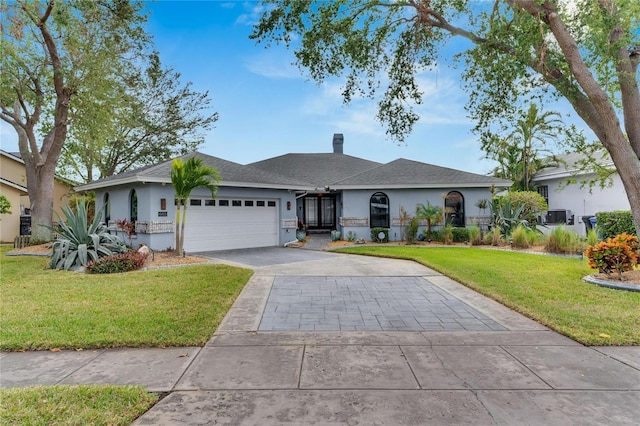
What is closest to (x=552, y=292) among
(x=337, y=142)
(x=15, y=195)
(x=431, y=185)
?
(x=431, y=185)

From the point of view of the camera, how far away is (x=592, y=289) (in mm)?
7246

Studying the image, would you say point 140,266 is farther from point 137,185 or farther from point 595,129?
point 595,129

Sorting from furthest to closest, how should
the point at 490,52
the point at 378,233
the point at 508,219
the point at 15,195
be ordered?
1. the point at 15,195
2. the point at 378,233
3. the point at 508,219
4. the point at 490,52

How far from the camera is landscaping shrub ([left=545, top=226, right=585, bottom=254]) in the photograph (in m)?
12.3

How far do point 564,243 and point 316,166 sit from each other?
14.2m

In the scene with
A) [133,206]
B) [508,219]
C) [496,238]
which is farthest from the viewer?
[508,219]

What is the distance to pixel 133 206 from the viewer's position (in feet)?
44.8

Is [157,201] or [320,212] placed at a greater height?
[157,201]

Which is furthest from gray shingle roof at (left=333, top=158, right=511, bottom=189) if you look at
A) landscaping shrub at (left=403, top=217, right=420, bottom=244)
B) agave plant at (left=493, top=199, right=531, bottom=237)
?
landscaping shrub at (left=403, top=217, right=420, bottom=244)

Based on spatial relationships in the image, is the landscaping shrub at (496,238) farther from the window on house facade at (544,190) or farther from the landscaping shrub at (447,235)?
the window on house facade at (544,190)

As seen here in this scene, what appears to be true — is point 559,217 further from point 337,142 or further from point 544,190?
point 337,142

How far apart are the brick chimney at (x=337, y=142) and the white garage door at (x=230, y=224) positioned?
12.1 meters

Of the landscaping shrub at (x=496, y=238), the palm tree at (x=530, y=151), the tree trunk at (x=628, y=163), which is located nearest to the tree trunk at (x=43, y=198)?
the landscaping shrub at (x=496, y=238)

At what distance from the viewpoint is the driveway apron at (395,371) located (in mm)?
2941
